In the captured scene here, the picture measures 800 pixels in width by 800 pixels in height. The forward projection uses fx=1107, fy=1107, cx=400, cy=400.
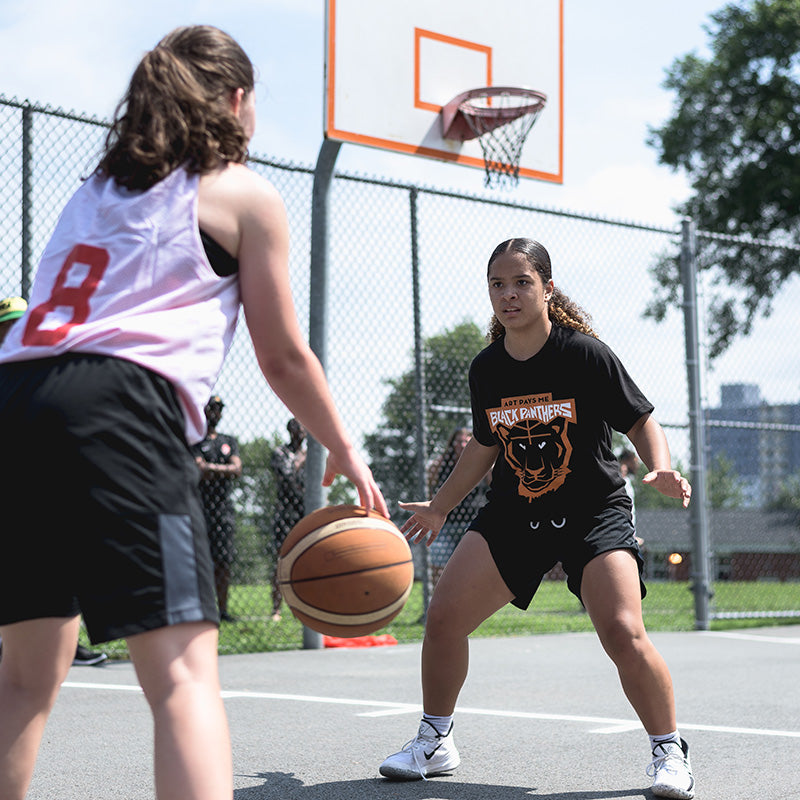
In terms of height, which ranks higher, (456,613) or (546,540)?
(546,540)

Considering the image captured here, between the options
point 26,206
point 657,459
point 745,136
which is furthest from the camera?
point 745,136

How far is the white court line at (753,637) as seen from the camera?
923 cm

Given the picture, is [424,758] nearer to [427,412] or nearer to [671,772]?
[671,772]

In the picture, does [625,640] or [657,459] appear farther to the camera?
[657,459]

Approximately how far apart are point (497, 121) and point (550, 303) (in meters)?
5.53

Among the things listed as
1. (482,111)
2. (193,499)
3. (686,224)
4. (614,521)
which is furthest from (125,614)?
(686,224)

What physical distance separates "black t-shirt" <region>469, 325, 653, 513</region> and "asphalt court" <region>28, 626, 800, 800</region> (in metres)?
1.02

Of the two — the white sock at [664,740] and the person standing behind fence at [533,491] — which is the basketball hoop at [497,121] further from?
the white sock at [664,740]

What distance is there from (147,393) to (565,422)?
2251mm

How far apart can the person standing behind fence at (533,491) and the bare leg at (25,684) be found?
6.40ft

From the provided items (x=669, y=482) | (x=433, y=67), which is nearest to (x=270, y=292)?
(x=669, y=482)

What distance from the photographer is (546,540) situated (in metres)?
3.97

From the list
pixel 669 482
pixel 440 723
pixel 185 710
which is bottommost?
pixel 440 723

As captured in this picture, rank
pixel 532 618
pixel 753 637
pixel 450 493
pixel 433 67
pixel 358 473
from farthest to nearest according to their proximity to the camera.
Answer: pixel 532 618 → pixel 753 637 → pixel 433 67 → pixel 450 493 → pixel 358 473
